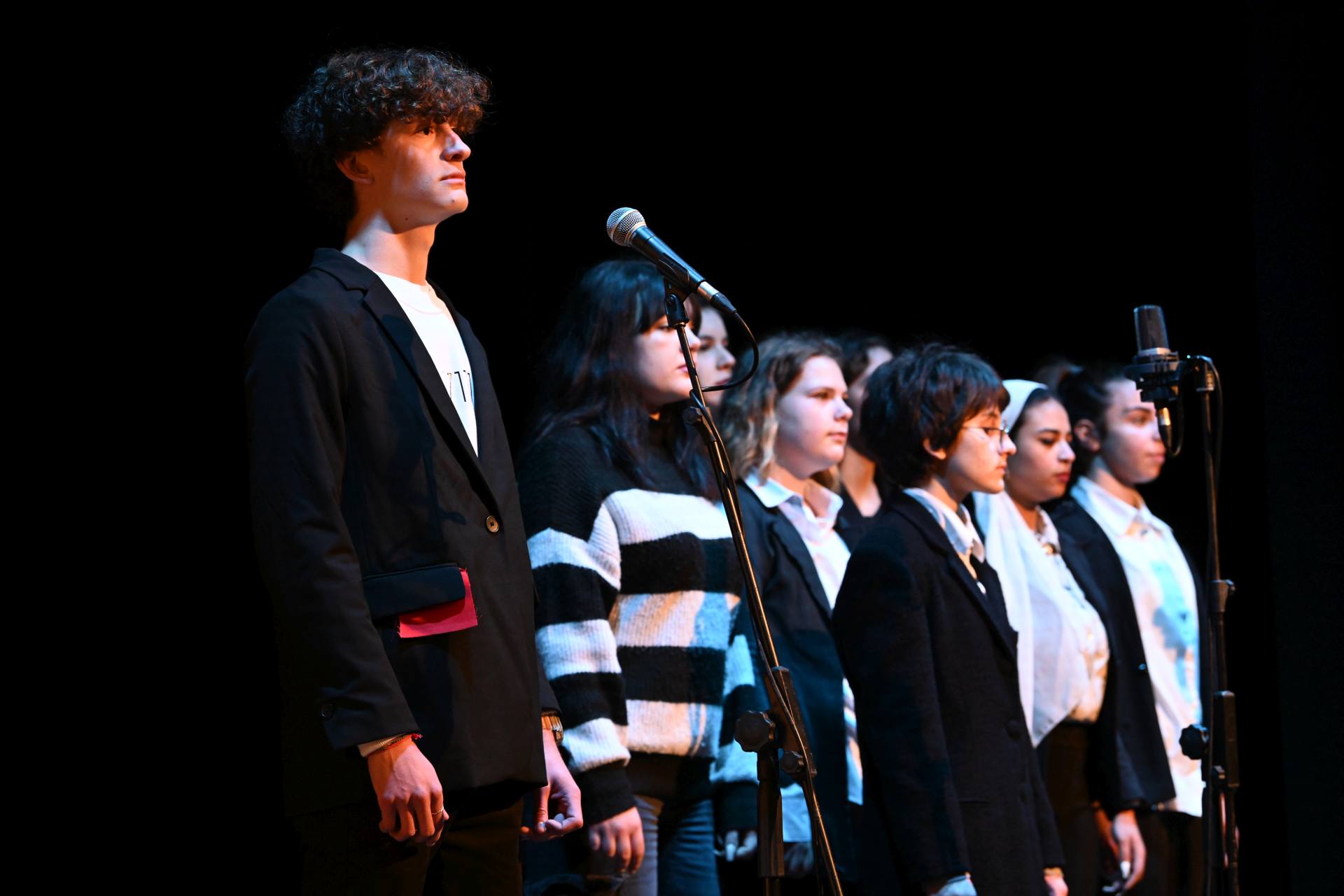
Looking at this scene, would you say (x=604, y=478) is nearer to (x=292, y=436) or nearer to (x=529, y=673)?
(x=529, y=673)

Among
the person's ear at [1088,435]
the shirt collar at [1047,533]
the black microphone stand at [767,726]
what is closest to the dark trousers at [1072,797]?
the shirt collar at [1047,533]

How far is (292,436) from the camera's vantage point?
1683mm

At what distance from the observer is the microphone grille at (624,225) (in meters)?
2.09

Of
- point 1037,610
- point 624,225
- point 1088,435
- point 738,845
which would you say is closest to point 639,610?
point 738,845

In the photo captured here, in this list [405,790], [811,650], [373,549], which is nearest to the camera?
[405,790]

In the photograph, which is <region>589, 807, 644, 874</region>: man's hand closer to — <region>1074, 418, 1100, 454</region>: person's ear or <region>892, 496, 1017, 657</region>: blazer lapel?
<region>892, 496, 1017, 657</region>: blazer lapel

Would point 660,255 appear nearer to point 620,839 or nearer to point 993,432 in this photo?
point 620,839

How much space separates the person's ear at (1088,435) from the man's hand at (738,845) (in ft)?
6.73

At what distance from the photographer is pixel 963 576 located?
292cm

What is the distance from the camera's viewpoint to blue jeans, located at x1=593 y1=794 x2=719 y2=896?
2637mm

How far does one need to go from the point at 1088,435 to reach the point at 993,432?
4.22 feet

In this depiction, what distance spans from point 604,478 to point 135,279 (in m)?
1.05

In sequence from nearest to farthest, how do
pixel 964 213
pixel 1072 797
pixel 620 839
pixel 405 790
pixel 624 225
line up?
pixel 405 790, pixel 624 225, pixel 620 839, pixel 1072 797, pixel 964 213

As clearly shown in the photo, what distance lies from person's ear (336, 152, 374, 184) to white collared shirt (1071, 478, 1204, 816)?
9.11 ft
